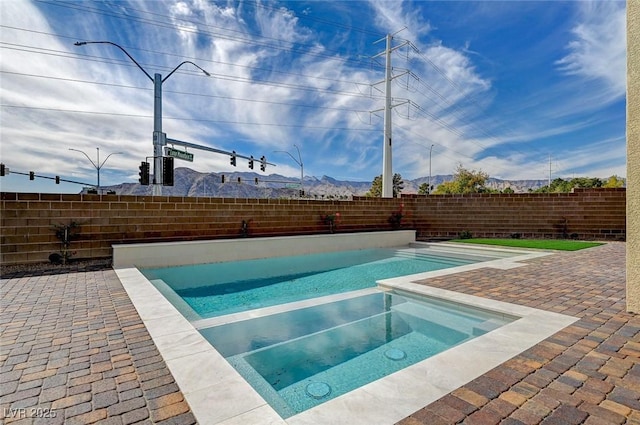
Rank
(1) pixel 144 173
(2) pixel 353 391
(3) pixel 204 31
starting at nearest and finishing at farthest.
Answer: (2) pixel 353 391
(3) pixel 204 31
(1) pixel 144 173

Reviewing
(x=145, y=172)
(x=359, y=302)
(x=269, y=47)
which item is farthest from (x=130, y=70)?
(x=359, y=302)

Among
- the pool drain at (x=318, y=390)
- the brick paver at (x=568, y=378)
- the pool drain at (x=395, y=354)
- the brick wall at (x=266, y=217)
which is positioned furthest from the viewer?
the brick wall at (x=266, y=217)

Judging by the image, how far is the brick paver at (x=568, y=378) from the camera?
6.32ft

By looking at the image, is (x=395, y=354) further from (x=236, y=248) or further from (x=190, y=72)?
(x=190, y=72)

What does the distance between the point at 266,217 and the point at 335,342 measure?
7.59m

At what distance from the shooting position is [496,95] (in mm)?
21859

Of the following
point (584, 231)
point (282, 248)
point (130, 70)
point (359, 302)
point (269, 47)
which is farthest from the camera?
point (269, 47)

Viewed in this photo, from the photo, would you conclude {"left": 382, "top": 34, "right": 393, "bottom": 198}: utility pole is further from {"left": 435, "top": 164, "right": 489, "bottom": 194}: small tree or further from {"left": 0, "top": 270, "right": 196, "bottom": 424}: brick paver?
{"left": 435, "top": 164, "right": 489, "bottom": 194}: small tree

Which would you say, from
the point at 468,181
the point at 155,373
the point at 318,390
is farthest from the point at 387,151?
the point at 468,181

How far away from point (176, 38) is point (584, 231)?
1876 centimetres

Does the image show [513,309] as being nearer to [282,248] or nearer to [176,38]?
[282,248]

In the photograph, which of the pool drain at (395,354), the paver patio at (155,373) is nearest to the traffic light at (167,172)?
the paver patio at (155,373)

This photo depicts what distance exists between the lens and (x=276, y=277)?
7.69 meters

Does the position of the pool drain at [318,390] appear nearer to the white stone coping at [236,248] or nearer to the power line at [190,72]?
the white stone coping at [236,248]
